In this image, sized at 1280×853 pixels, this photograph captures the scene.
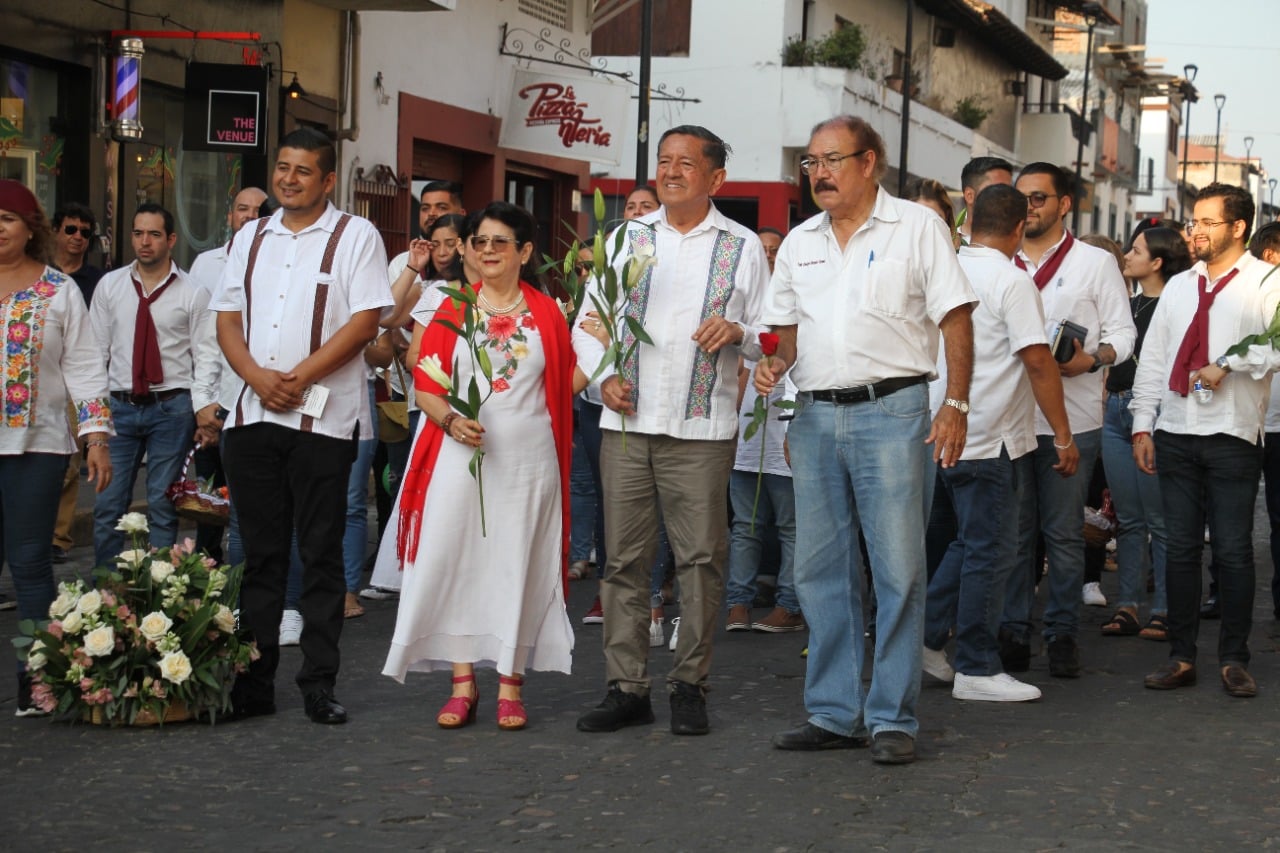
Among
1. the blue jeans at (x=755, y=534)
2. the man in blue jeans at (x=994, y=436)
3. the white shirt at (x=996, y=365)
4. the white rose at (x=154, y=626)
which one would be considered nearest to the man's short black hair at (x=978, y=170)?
the man in blue jeans at (x=994, y=436)

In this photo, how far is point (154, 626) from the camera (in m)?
6.52

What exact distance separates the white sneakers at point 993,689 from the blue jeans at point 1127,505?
2208 mm

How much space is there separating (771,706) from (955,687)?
32.8 inches

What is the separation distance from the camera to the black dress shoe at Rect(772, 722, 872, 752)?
6.31 m

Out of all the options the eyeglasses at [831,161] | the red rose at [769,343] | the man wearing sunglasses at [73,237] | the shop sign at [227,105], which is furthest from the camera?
the shop sign at [227,105]

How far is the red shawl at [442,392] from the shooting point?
22.0ft

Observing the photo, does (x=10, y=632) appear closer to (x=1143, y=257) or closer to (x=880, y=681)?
(x=880, y=681)

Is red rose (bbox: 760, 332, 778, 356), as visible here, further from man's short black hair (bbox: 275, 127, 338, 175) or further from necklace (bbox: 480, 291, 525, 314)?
man's short black hair (bbox: 275, 127, 338, 175)

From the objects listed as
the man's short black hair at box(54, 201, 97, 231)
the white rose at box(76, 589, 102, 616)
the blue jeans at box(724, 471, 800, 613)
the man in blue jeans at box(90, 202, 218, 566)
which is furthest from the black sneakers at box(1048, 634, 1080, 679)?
the man's short black hair at box(54, 201, 97, 231)

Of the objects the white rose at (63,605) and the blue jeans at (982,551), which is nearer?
the white rose at (63,605)

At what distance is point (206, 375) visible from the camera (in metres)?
8.22

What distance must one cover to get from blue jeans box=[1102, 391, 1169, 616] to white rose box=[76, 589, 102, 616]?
5.15 metres

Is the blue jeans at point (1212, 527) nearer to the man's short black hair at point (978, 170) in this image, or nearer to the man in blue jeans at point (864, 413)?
the man's short black hair at point (978, 170)

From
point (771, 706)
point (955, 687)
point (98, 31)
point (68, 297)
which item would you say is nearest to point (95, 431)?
point (68, 297)
